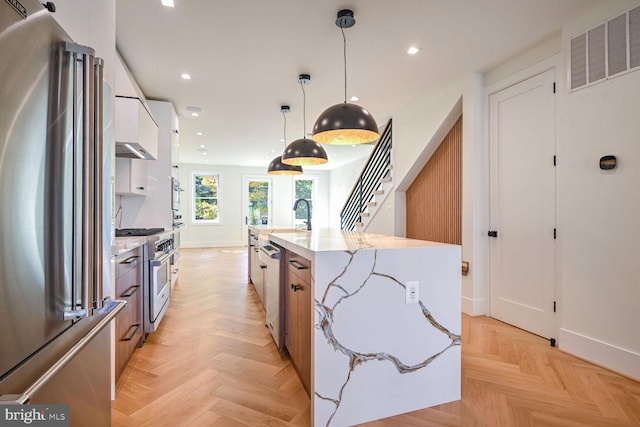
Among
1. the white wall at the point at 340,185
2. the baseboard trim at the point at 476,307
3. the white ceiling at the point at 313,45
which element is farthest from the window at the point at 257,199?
the baseboard trim at the point at 476,307

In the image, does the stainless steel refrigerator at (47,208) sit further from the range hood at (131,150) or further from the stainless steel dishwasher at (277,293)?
the range hood at (131,150)

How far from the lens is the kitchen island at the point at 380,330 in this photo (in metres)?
1.69

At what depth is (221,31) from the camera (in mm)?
2781

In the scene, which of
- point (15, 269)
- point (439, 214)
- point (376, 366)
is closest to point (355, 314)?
point (376, 366)

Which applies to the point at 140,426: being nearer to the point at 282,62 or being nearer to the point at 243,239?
the point at 282,62

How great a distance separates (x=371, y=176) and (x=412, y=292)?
4357mm

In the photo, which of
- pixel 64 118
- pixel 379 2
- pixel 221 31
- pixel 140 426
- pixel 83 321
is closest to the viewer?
pixel 64 118

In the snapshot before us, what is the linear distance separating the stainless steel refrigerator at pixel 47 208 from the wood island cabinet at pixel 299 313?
1.03 metres

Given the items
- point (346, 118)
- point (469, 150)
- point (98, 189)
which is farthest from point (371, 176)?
point (98, 189)

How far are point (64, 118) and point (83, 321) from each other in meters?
0.64

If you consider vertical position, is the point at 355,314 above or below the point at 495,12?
below

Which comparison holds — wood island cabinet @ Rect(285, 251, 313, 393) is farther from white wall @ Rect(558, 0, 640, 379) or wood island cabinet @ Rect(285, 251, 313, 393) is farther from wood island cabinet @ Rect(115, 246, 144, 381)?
white wall @ Rect(558, 0, 640, 379)

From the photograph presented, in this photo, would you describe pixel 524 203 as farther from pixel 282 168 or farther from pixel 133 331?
pixel 133 331

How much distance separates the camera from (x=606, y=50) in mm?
2439
